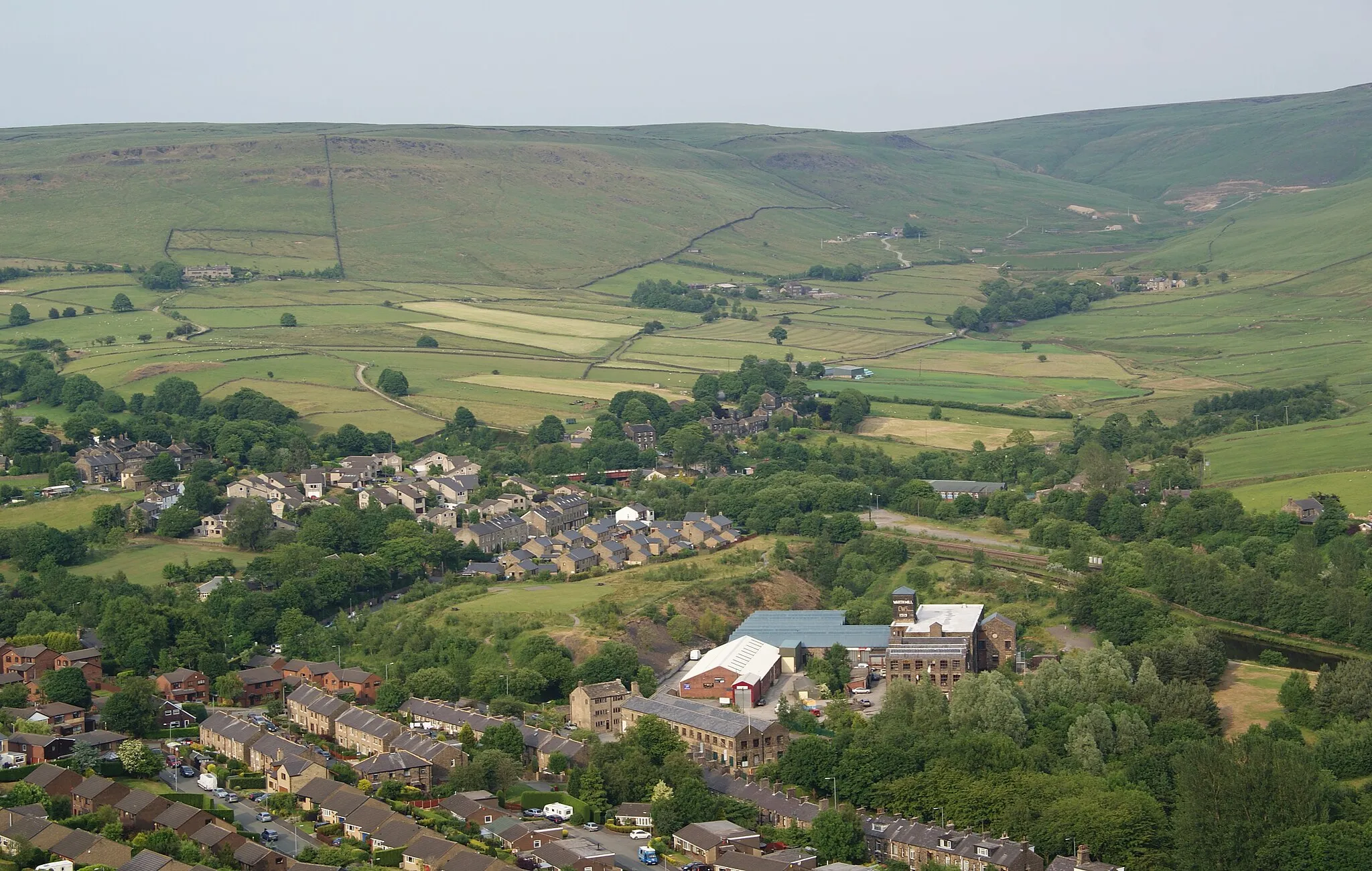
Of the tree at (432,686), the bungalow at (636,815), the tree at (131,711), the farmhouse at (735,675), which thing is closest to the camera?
the bungalow at (636,815)

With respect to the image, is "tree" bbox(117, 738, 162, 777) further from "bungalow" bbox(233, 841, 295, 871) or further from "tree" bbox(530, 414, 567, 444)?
"tree" bbox(530, 414, 567, 444)

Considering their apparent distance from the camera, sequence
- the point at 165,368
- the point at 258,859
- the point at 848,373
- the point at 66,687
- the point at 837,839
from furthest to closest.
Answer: the point at 848,373, the point at 165,368, the point at 66,687, the point at 837,839, the point at 258,859

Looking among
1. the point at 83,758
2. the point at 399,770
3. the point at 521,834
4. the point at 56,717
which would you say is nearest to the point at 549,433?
the point at 56,717

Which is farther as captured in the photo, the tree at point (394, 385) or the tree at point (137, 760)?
the tree at point (394, 385)

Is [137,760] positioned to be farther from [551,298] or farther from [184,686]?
[551,298]

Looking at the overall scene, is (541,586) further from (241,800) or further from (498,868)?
(498,868)

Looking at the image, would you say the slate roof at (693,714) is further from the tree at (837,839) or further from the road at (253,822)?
the road at (253,822)

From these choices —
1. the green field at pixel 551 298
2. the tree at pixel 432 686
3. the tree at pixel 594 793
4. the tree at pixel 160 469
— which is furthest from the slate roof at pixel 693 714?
the green field at pixel 551 298
